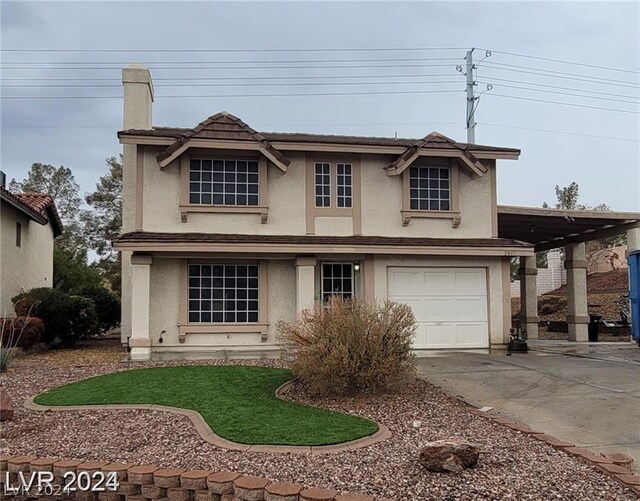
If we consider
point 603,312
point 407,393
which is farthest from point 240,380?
point 603,312

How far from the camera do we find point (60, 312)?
1548 cm

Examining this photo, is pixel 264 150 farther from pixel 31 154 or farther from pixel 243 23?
pixel 31 154

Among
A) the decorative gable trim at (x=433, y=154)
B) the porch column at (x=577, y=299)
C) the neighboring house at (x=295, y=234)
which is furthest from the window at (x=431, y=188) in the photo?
the porch column at (x=577, y=299)

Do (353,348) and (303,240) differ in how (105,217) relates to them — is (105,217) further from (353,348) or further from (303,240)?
(353,348)

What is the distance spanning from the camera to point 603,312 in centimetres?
2436

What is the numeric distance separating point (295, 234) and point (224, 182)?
223cm

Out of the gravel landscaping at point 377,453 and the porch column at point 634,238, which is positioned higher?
the porch column at point 634,238

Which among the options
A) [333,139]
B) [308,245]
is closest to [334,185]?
[333,139]

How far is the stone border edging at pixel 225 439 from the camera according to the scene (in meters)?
5.54

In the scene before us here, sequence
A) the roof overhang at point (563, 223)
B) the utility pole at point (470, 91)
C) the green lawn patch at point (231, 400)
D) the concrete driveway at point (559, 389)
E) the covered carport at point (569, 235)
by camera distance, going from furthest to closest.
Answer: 1. the utility pole at point (470, 91)
2. the covered carport at point (569, 235)
3. the roof overhang at point (563, 223)
4. the concrete driveway at point (559, 389)
5. the green lawn patch at point (231, 400)

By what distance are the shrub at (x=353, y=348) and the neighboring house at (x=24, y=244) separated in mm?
12105

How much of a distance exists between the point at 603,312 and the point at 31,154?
124 ft

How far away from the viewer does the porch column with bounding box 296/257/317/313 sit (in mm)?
13156

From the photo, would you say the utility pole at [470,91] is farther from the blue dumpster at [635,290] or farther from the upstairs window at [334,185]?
the upstairs window at [334,185]
